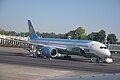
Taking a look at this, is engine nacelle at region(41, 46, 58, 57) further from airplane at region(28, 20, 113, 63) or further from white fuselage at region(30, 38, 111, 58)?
white fuselage at region(30, 38, 111, 58)

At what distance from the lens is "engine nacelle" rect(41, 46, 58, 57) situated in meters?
34.2

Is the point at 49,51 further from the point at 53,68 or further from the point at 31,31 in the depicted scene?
the point at 53,68

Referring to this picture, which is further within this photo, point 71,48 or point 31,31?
point 31,31

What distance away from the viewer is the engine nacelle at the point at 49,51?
3416 centimetres

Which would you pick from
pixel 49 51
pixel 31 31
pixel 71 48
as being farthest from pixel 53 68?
pixel 31 31

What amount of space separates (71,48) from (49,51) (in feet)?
9.74

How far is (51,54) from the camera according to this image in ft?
114

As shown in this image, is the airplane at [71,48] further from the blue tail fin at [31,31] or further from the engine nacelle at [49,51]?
the blue tail fin at [31,31]

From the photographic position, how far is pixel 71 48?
35.0m

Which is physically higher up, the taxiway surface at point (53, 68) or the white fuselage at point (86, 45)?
the white fuselage at point (86, 45)

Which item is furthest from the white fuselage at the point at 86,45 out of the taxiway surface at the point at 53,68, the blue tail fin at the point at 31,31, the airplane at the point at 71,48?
the blue tail fin at the point at 31,31

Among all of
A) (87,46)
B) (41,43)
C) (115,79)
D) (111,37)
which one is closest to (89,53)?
(87,46)

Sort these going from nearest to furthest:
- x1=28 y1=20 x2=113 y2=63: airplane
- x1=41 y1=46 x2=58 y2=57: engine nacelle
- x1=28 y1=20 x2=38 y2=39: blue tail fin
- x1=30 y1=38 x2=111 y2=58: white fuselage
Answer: x1=30 y1=38 x2=111 y2=58: white fuselage → x1=28 y1=20 x2=113 y2=63: airplane → x1=41 y1=46 x2=58 y2=57: engine nacelle → x1=28 y1=20 x2=38 y2=39: blue tail fin

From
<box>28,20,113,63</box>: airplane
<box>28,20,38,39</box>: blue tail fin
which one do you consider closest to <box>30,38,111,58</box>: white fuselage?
<box>28,20,113,63</box>: airplane
